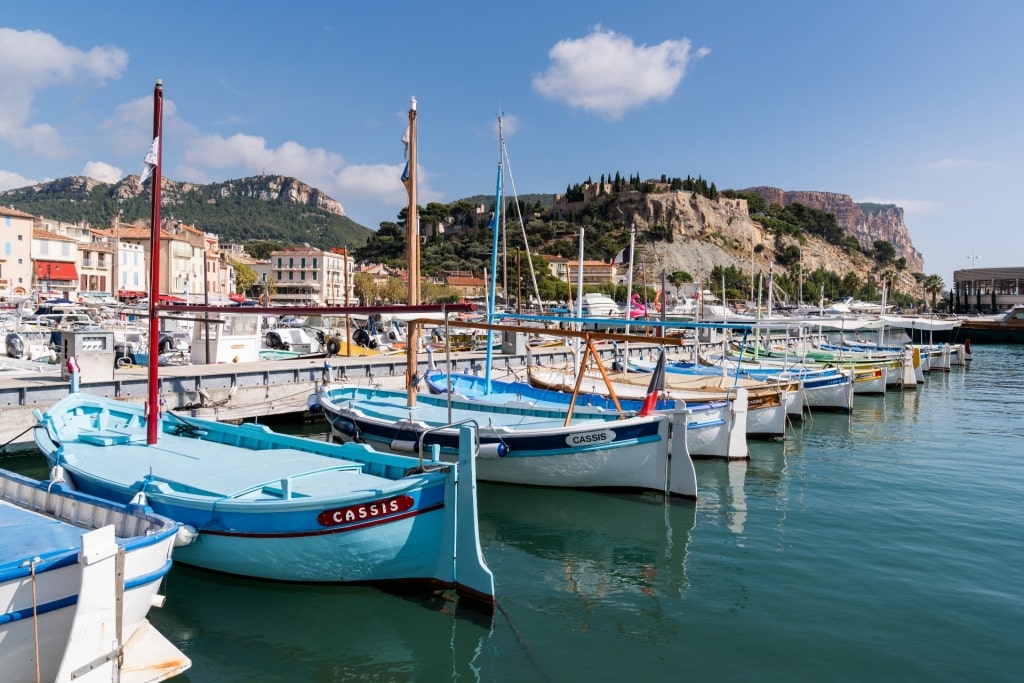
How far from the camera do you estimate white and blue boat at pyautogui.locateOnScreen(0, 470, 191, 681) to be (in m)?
6.59

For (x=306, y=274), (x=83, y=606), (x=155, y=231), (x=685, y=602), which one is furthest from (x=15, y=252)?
(x=685, y=602)

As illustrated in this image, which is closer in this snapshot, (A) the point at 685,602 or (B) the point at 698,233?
(A) the point at 685,602

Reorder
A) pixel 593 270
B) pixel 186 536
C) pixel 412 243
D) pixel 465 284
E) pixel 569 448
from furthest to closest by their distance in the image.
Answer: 1. pixel 593 270
2. pixel 465 284
3. pixel 412 243
4. pixel 569 448
5. pixel 186 536

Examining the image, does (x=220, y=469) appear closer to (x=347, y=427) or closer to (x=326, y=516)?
(x=326, y=516)

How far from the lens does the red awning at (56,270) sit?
70.4m

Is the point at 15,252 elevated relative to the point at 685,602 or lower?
elevated

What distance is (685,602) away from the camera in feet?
35.3

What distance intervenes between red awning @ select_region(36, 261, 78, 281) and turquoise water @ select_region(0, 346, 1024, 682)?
63645 mm

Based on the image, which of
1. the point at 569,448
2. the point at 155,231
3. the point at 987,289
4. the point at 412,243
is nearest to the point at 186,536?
the point at 155,231

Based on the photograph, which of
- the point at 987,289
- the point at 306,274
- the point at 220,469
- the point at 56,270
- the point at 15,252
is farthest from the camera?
the point at 987,289

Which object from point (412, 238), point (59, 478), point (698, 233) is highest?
point (698, 233)

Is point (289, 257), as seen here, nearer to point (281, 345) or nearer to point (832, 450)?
point (281, 345)

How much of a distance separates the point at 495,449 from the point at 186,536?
7.19 metres

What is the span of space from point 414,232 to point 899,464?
15.8m
